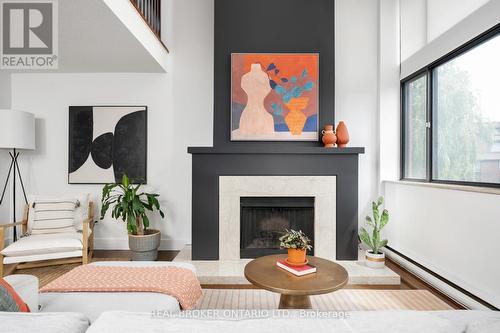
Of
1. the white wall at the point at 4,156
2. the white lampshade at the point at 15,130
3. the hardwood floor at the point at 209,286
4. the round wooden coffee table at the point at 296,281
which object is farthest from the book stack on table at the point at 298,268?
the white wall at the point at 4,156

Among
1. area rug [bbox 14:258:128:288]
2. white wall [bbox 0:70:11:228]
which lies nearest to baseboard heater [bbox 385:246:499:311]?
area rug [bbox 14:258:128:288]

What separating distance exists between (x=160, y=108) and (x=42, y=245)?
6.78 feet

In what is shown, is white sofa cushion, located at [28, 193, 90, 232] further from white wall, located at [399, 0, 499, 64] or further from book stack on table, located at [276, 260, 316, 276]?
white wall, located at [399, 0, 499, 64]

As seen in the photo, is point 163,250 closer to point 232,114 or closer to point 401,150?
point 232,114

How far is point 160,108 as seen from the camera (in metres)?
3.71

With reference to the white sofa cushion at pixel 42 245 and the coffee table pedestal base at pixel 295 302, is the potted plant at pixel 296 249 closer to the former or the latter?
the coffee table pedestal base at pixel 295 302

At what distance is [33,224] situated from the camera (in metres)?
3.15

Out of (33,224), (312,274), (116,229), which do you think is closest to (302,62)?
(312,274)

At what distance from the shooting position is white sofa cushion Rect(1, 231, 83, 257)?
272 cm

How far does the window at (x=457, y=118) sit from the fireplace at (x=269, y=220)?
1.42m

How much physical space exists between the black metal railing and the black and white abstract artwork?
40.8 inches

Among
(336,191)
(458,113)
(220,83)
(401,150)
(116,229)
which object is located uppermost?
(220,83)

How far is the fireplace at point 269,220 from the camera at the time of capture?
10.5ft

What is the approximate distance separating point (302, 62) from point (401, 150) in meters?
1.74
